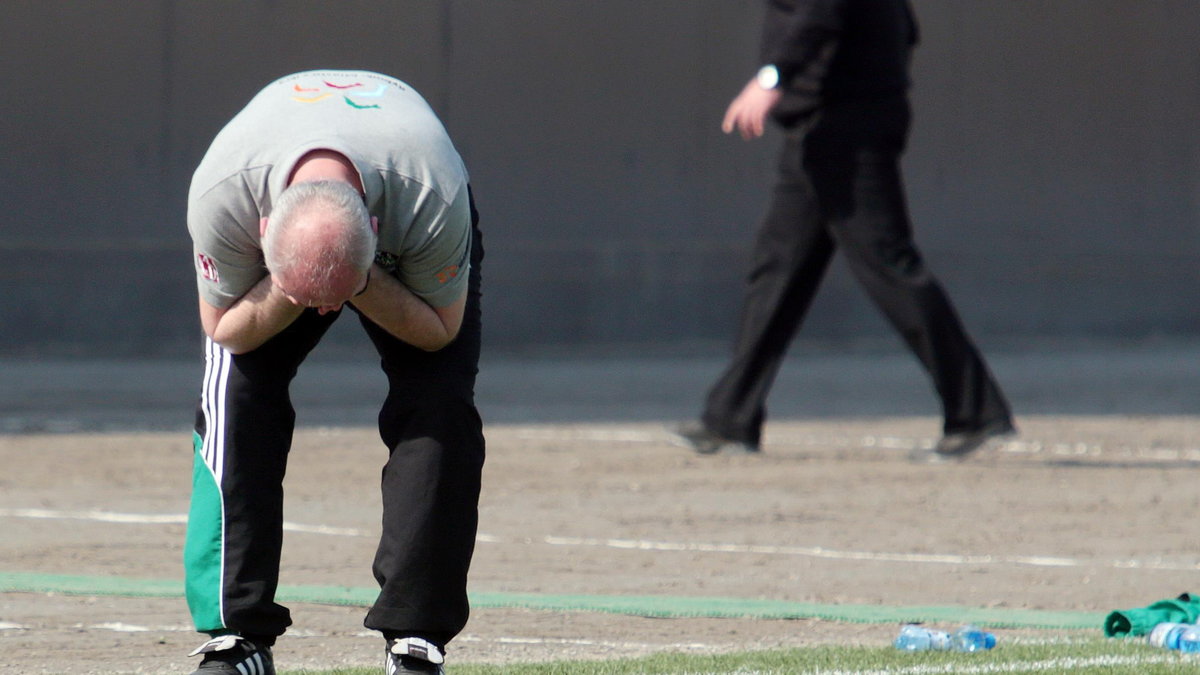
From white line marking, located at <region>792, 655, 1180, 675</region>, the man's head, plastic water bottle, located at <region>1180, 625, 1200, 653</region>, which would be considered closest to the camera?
the man's head

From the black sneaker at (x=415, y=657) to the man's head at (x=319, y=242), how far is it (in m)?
0.77

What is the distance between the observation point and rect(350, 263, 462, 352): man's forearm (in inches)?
144

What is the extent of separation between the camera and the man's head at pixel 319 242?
10.9ft

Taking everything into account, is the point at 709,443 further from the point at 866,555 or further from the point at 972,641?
the point at 972,641

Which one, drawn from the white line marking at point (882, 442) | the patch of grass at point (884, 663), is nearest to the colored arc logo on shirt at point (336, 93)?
the patch of grass at point (884, 663)

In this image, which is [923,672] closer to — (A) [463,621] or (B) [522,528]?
(A) [463,621]

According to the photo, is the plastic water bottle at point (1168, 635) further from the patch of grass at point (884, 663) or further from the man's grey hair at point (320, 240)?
the man's grey hair at point (320, 240)

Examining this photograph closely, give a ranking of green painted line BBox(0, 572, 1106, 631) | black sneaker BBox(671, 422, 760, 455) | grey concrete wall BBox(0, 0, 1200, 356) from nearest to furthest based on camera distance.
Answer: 1. green painted line BBox(0, 572, 1106, 631)
2. black sneaker BBox(671, 422, 760, 455)
3. grey concrete wall BBox(0, 0, 1200, 356)

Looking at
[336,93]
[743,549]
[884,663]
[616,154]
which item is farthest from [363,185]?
[616,154]

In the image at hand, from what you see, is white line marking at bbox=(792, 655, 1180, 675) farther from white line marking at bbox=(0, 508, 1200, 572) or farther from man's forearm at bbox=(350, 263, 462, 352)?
white line marking at bbox=(0, 508, 1200, 572)

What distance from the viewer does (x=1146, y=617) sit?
186 inches

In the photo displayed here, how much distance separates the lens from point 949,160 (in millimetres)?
14523

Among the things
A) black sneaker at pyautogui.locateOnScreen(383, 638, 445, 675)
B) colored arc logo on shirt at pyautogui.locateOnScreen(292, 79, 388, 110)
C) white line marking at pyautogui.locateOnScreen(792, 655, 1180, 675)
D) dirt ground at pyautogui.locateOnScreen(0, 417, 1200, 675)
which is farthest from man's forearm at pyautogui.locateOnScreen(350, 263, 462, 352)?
white line marking at pyautogui.locateOnScreen(792, 655, 1180, 675)

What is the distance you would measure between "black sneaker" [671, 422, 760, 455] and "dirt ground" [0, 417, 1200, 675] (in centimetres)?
16
